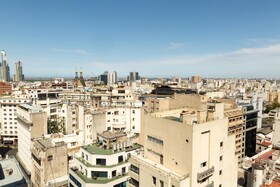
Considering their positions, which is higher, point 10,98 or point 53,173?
point 10,98

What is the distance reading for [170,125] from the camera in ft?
77.1

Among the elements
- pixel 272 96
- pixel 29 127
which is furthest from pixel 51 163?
pixel 272 96

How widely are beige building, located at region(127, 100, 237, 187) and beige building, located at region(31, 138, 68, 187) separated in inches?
824

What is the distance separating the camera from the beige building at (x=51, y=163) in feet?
137

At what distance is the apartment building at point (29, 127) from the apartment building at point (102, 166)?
2267 cm

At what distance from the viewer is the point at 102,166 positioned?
33.7 metres

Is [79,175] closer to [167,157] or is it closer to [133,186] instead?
[133,186]

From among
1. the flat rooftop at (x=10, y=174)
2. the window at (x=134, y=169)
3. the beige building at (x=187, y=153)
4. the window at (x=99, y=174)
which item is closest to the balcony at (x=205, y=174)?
the beige building at (x=187, y=153)

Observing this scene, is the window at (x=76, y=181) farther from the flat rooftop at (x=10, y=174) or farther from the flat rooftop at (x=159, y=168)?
the flat rooftop at (x=159, y=168)

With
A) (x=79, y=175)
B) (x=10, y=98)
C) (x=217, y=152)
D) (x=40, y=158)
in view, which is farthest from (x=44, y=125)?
(x=217, y=152)

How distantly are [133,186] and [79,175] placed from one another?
10.6m

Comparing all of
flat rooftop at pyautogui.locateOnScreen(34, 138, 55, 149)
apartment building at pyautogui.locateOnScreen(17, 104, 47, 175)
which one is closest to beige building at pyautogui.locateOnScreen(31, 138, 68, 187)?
flat rooftop at pyautogui.locateOnScreen(34, 138, 55, 149)

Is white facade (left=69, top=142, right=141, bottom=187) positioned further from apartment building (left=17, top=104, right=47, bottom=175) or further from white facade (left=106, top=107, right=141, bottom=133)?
apartment building (left=17, top=104, right=47, bottom=175)

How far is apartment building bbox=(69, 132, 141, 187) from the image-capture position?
108 feet
